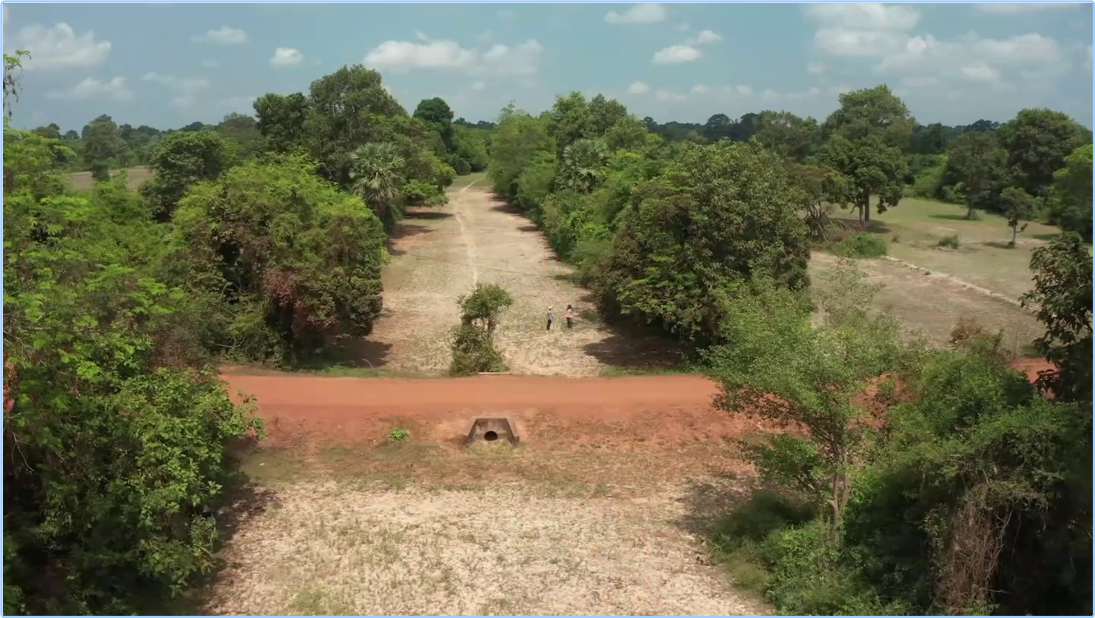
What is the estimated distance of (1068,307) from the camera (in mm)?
9164

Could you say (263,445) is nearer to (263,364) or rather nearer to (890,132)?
(263,364)

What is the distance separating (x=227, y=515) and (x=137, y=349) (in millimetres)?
3301

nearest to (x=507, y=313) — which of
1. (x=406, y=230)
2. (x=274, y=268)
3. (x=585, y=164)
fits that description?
(x=274, y=268)

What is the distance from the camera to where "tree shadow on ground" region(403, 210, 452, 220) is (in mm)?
57906

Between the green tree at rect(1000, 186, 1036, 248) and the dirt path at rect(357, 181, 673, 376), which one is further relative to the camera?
the green tree at rect(1000, 186, 1036, 248)

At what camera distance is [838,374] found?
1133 cm

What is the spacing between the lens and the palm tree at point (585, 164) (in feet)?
146

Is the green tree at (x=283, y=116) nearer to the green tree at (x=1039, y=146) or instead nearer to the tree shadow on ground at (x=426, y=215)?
the tree shadow on ground at (x=426, y=215)

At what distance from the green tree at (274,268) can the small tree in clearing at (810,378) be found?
12.1 metres

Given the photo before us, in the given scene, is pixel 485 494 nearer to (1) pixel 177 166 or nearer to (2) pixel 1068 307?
(2) pixel 1068 307

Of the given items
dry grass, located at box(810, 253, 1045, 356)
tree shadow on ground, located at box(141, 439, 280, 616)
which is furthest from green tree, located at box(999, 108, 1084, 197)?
tree shadow on ground, located at box(141, 439, 280, 616)

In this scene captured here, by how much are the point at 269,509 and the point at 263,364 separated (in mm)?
8517

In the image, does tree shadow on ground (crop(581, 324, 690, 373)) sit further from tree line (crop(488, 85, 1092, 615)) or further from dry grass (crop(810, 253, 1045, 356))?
dry grass (crop(810, 253, 1045, 356))

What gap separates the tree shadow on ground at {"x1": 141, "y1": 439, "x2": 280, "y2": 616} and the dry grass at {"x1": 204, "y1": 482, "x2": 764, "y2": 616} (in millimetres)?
142
